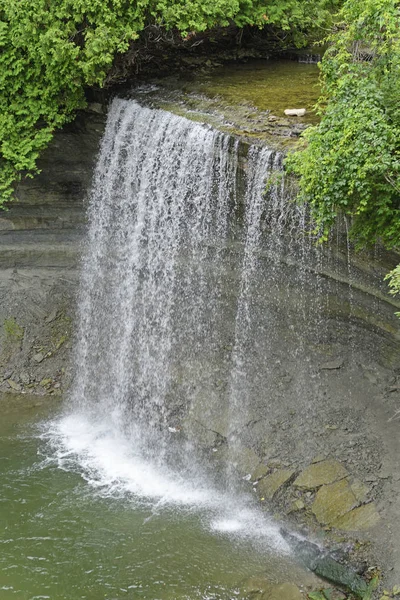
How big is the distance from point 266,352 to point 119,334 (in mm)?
2814

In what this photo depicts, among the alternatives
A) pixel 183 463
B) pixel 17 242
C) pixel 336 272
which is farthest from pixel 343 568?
pixel 17 242

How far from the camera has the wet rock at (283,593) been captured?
27.6 ft

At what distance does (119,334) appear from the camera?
12742 millimetres

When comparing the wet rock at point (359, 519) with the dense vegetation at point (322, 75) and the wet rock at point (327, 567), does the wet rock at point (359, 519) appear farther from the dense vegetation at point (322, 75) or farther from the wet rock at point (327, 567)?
the dense vegetation at point (322, 75)

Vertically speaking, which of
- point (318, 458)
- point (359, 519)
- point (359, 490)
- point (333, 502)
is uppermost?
point (318, 458)

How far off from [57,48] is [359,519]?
26.9 ft

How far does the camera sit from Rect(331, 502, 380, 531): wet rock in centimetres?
928

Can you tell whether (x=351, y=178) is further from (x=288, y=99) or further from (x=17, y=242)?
(x=17, y=242)

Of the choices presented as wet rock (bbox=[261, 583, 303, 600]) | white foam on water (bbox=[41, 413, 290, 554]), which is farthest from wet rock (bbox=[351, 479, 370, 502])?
wet rock (bbox=[261, 583, 303, 600])

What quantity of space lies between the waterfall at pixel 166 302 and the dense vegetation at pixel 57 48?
3.20ft

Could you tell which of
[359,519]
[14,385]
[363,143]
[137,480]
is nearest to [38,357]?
[14,385]

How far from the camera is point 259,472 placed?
34.4 ft

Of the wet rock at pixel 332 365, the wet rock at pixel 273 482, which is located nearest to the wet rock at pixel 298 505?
the wet rock at pixel 273 482

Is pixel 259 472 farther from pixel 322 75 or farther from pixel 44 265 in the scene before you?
pixel 322 75
